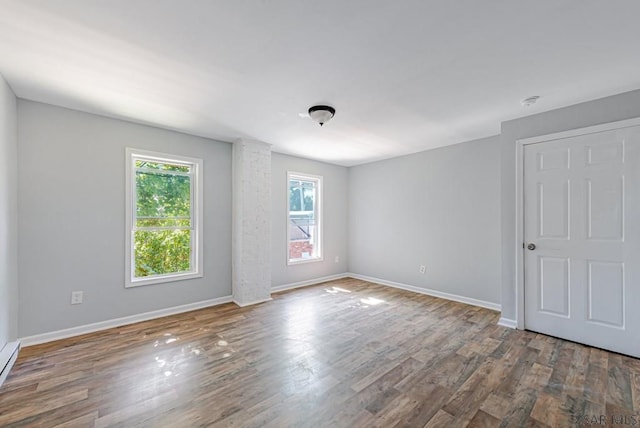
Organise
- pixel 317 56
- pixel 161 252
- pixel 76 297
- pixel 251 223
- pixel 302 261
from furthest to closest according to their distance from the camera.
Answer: pixel 302 261
pixel 251 223
pixel 161 252
pixel 76 297
pixel 317 56

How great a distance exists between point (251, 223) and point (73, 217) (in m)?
2.08

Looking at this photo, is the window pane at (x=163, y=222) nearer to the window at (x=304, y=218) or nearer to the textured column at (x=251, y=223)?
the textured column at (x=251, y=223)

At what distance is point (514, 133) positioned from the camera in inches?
126

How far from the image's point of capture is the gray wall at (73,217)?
2740mm

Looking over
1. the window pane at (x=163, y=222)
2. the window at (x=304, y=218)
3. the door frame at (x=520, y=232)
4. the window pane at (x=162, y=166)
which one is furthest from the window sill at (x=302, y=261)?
the door frame at (x=520, y=232)

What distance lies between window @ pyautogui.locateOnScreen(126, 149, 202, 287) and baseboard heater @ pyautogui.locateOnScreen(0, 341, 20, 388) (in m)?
1.01

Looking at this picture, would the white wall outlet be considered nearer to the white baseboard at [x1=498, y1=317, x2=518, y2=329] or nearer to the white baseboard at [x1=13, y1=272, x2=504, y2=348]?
the white baseboard at [x1=13, y1=272, x2=504, y2=348]

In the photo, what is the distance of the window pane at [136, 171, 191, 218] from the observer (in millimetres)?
3477

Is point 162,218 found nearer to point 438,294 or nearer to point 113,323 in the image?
point 113,323

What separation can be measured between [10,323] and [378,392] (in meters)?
3.46

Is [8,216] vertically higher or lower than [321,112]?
lower

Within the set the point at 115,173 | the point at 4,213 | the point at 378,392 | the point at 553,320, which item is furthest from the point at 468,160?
the point at 4,213

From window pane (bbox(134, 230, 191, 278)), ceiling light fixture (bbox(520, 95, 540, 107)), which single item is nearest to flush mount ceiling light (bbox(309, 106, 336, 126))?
ceiling light fixture (bbox(520, 95, 540, 107))

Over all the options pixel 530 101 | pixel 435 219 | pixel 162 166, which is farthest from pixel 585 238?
pixel 162 166
